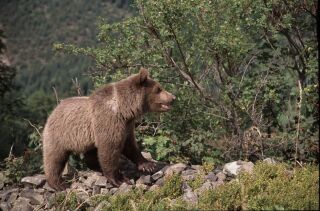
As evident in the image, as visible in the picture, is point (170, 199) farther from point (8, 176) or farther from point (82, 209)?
point (8, 176)

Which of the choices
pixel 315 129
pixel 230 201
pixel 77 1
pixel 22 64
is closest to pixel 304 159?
pixel 315 129

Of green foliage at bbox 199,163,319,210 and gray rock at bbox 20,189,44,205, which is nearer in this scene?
green foliage at bbox 199,163,319,210

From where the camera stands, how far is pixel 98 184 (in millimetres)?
7426

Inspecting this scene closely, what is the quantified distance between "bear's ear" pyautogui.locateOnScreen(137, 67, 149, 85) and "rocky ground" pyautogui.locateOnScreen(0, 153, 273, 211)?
1315 mm

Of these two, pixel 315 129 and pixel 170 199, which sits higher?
pixel 315 129

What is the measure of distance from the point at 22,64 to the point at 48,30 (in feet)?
35.4

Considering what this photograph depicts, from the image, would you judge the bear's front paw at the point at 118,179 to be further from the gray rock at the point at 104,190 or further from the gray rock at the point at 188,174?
the gray rock at the point at 188,174

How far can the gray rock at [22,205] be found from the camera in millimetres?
7328

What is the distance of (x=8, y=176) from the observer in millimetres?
8148

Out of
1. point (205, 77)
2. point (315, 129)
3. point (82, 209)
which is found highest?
point (205, 77)

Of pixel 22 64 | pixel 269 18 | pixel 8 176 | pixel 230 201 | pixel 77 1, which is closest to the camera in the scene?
pixel 230 201

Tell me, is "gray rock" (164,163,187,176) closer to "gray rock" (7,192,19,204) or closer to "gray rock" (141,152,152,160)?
"gray rock" (141,152,152,160)

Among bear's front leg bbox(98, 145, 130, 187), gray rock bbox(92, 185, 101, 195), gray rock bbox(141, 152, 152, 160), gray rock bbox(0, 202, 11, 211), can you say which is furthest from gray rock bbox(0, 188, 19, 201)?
gray rock bbox(141, 152, 152, 160)

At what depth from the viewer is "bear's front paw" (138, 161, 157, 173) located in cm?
762
